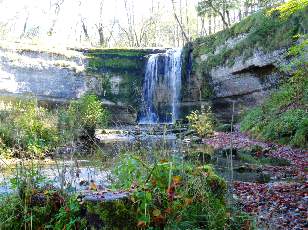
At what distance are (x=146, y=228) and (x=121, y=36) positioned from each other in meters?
57.9

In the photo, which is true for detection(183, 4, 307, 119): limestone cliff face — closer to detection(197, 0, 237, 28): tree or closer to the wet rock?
detection(197, 0, 237, 28): tree

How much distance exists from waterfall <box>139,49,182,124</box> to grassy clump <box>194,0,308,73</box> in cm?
175

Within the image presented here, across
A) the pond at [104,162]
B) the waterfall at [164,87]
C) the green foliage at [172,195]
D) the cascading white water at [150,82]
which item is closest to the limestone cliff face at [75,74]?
the cascading white water at [150,82]

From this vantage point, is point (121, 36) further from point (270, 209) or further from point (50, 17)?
point (270, 209)

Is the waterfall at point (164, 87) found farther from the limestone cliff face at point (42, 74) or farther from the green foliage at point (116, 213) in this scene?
the green foliage at point (116, 213)

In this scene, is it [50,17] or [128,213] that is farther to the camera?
[50,17]

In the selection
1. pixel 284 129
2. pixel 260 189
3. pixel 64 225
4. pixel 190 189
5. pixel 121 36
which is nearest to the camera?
pixel 64 225

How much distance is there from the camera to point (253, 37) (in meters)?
21.4

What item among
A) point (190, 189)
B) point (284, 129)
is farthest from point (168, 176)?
point (284, 129)

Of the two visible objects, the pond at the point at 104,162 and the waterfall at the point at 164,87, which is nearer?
the pond at the point at 104,162

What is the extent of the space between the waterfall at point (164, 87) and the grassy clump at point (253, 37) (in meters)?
1.75

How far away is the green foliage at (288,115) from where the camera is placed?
1214 centimetres

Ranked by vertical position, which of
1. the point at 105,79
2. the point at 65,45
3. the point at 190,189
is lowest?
the point at 190,189

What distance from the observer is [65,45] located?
101 ft
